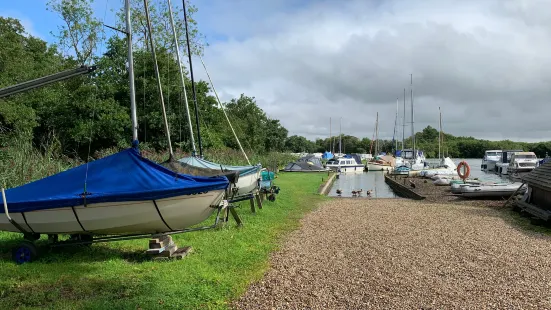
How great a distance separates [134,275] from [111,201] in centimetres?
134

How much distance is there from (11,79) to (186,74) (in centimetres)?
1136

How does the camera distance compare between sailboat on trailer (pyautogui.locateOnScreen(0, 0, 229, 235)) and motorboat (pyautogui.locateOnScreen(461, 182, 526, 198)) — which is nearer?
sailboat on trailer (pyautogui.locateOnScreen(0, 0, 229, 235))

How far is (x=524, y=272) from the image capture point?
6703 millimetres

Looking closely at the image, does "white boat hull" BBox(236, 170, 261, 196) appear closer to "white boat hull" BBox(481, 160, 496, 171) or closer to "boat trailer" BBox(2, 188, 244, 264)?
"boat trailer" BBox(2, 188, 244, 264)

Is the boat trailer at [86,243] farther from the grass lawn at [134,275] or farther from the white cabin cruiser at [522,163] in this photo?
the white cabin cruiser at [522,163]

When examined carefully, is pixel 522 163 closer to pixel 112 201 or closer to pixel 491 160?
pixel 491 160

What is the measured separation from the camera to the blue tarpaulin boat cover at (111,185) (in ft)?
22.4

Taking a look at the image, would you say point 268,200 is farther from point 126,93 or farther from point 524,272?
point 126,93

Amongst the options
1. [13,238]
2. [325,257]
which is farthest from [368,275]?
[13,238]

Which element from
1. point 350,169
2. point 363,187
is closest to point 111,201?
point 363,187

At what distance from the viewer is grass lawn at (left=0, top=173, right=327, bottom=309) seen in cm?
523

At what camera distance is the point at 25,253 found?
7027 millimetres

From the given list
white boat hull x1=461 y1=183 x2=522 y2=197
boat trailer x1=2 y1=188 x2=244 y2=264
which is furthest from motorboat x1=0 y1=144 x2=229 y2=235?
white boat hull x1=461 y1=183 x2=522 y2=197

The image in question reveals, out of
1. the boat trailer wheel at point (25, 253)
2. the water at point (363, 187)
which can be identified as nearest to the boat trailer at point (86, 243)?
the boat trailer wheel at point (25, 253)
